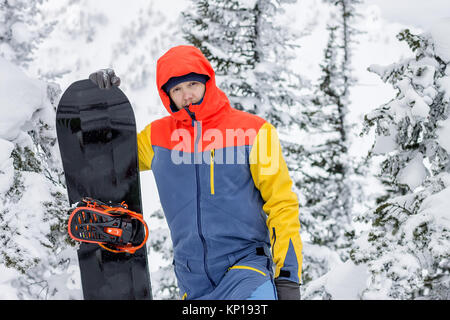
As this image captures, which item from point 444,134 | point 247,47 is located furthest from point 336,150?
point 444,134

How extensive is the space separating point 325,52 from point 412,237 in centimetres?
1188

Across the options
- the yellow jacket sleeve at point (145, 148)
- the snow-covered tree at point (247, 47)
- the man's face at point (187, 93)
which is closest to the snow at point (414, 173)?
the man's face at point (187, 93)

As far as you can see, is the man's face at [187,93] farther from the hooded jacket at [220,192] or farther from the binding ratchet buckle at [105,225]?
the binding ratchet buckle at [105,225]

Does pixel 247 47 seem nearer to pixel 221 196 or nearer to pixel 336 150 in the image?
pixel 336 150

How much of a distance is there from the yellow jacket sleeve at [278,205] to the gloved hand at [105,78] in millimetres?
1241

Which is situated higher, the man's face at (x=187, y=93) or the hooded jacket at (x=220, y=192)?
the man's face at (x=187, y=93)

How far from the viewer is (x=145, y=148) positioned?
335 centimetres

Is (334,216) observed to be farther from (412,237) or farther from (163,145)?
(163,145)

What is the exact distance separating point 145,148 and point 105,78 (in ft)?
2.11

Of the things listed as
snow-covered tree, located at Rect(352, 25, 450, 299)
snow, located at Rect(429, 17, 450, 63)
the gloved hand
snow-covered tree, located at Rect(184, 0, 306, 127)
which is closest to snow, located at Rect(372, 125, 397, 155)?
snow-covered tree, located at Rect(352, 25, 450, 299)

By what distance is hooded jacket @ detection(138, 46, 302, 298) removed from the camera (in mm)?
2820

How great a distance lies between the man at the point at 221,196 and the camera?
279 centimetres

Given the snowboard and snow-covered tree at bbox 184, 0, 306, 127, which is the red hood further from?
snow-covered tree at bbox 184, 0, 306, 127

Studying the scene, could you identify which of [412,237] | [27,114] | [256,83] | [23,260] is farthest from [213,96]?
[256,83]
